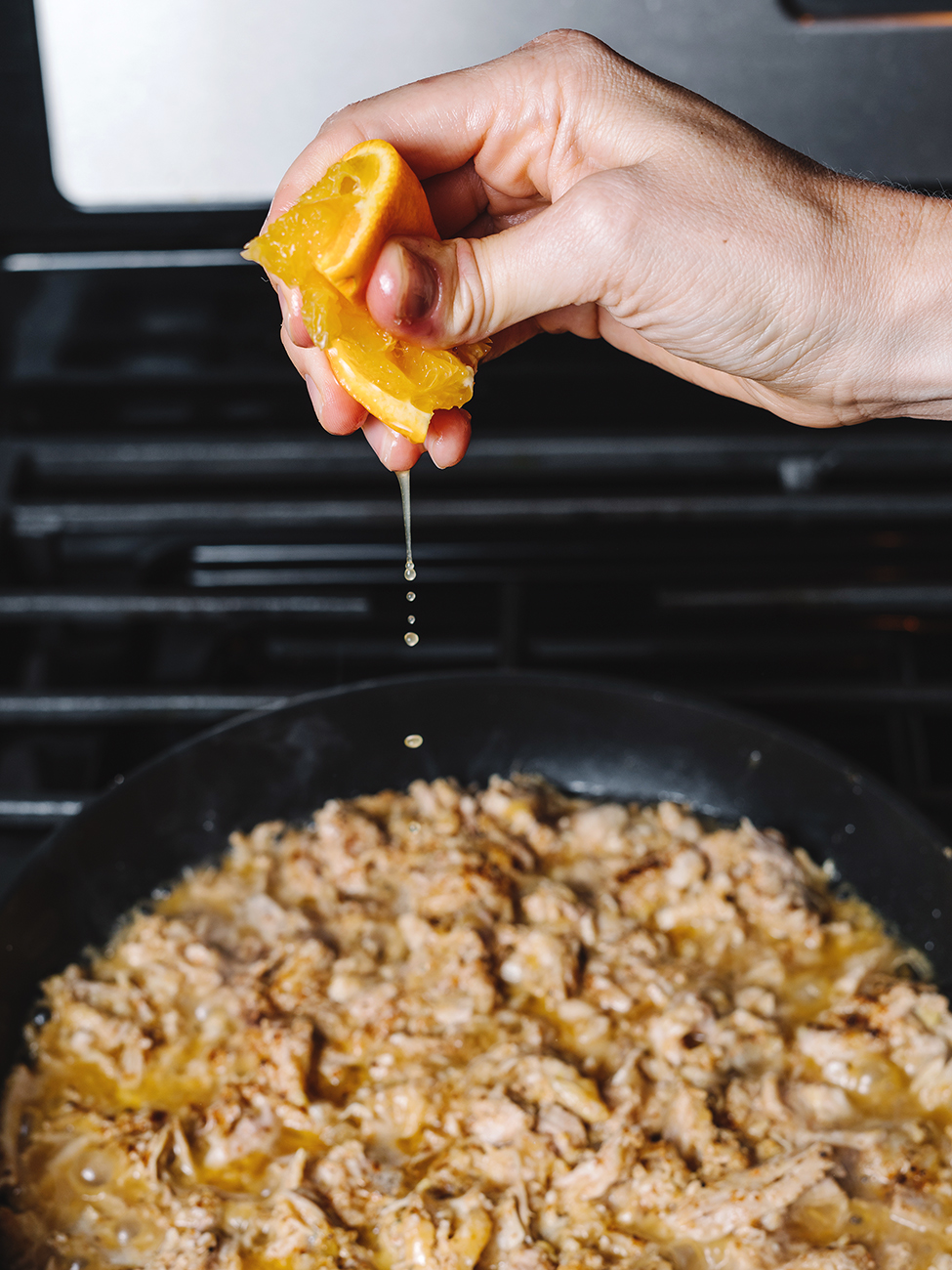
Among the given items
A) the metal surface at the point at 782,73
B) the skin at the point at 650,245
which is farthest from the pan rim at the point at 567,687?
the metal surface at the point at 782,73

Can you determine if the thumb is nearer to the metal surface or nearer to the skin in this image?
the skin

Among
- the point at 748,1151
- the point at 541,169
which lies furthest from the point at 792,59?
the point at 748,1151

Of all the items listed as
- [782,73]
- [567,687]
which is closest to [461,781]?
[567,687]

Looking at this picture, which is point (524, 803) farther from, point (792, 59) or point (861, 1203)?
point (792, 59)

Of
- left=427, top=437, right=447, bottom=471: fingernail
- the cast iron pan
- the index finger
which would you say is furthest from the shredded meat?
the index finger

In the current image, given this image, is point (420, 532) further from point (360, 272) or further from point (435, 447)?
point (360, 272)

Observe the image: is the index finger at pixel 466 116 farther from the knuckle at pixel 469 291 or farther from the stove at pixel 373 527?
the stove at pixel 373 527
